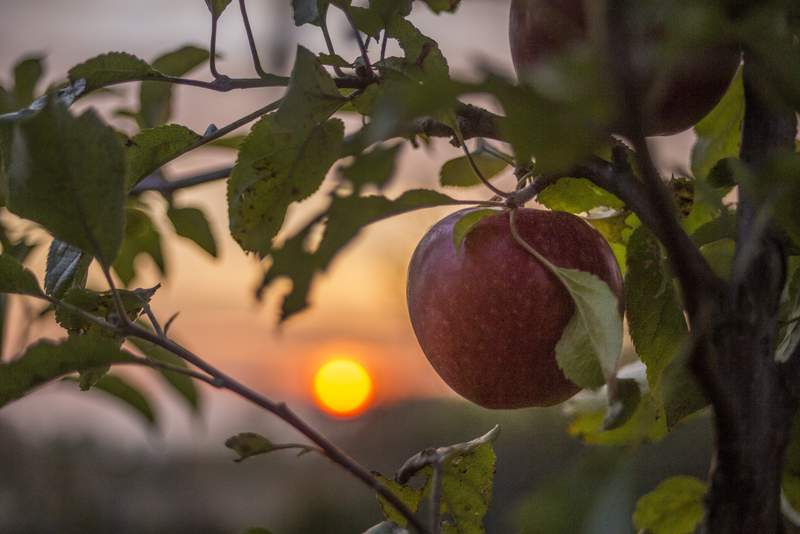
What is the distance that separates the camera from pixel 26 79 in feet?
2.93

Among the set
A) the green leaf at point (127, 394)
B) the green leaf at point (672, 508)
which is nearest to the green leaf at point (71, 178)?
the green leaf at point (672, 508)

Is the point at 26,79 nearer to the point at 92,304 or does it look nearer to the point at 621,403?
the point at 92,304

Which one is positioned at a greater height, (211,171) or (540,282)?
(211,171)

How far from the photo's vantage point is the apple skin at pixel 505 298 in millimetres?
472

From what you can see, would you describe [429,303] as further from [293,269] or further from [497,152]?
[293,269]

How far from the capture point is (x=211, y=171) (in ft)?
2.42

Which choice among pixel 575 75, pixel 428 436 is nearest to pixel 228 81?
pixel 575 75

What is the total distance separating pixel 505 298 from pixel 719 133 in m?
0.21

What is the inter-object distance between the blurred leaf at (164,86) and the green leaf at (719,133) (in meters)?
0.36

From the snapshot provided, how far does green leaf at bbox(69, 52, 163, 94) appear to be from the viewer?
460 millimetres

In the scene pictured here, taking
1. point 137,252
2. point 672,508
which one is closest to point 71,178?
point 672,508

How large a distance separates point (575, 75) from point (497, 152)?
0.32 m

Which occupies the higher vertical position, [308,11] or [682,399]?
[308,11]

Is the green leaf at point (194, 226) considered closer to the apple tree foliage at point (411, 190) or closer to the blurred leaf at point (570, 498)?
the apple tree foliage at point (411, 190)
